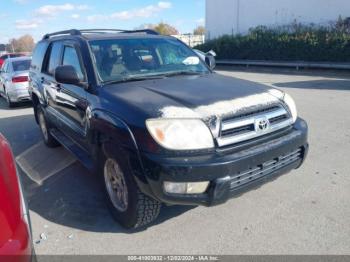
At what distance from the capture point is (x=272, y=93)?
3.55m

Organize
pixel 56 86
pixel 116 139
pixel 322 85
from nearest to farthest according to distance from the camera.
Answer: pixel 116 139, pixel 56 86, pixel 322 85

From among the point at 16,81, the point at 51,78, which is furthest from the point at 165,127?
the point at 16,81

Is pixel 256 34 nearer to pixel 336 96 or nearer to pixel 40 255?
pixel 336 96

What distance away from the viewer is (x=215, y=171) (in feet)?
9.22

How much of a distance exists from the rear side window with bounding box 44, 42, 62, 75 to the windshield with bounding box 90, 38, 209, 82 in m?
1.22

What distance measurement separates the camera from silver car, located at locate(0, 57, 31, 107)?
10492 millimetres

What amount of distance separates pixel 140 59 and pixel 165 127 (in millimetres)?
1570

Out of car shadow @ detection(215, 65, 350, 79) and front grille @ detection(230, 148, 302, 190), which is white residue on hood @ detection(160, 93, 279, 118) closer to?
front grille @ detection(230, 148, 302, 190)

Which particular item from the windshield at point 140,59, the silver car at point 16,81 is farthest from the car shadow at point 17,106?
the windshield at point 140,59

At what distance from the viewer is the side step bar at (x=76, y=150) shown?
4.06 m

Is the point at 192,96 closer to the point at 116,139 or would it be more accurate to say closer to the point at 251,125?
the point at 251,125

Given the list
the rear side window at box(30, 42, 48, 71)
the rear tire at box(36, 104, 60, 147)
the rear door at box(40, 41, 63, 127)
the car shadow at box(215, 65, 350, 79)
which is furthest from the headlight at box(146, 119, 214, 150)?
the car shadow at box(215, 65, 350, 79)

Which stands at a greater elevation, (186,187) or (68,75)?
(68,75)

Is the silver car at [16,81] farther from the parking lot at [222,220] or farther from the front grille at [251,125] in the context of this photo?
the front grille at [251,125]
